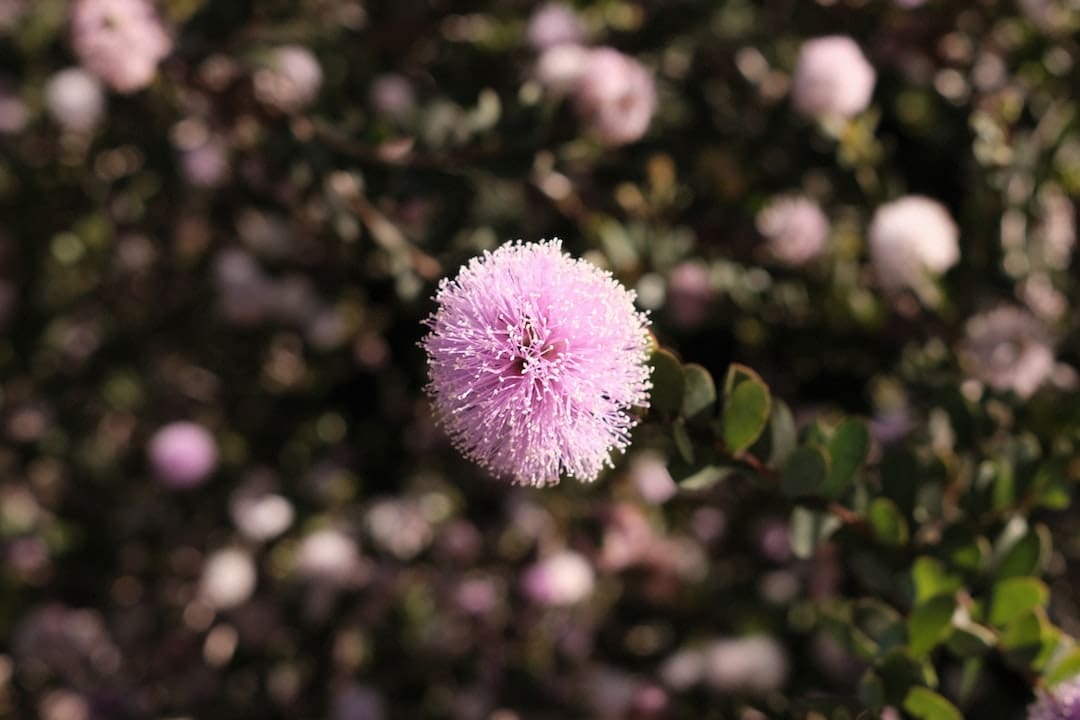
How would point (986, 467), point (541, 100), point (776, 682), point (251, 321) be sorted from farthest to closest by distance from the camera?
point (251, 321)
point (776, 682)
point (541, 100)
point (986, 467)

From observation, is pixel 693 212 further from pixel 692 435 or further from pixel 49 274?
pixel 49 274

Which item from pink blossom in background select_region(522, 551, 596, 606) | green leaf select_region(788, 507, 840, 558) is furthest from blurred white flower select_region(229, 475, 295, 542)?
green leaf select_region(788, 507, 840, 558)

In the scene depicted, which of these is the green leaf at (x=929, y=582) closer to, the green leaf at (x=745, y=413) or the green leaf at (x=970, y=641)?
the green leaf at (x=970, y=641)

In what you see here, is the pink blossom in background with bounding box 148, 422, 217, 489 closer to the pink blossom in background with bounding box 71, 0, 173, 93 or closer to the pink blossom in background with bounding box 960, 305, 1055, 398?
the pink blossom in background with bounding box 71, 0, 173, 93

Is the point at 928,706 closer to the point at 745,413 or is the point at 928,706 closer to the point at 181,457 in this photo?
the point at 745,413

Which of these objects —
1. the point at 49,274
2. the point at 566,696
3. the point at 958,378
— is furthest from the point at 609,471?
the point at 49,274

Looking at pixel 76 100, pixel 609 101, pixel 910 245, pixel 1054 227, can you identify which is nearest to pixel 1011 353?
pixel 910 245

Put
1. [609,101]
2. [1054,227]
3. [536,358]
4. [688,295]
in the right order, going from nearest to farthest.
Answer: [536,358] < [609,101] < [688,295] < [1054,227]

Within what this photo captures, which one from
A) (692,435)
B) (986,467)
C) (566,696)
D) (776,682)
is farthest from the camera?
(566,696)
